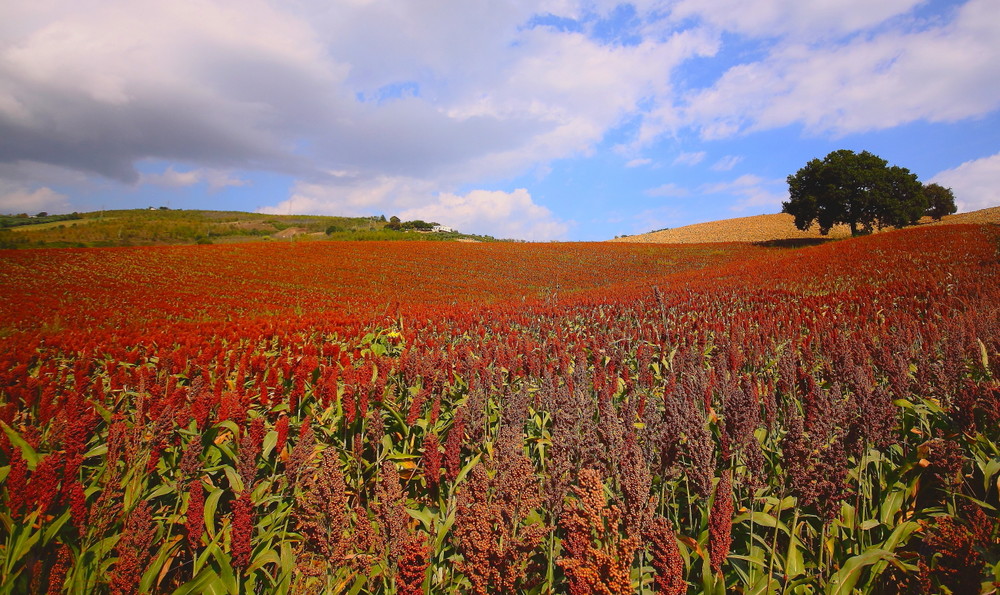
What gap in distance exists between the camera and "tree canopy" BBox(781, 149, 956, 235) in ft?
138

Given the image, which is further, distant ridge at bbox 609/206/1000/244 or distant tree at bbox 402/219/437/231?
distant tree at bbox 402/219/437/231

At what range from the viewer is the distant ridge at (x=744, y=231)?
54.5 meters

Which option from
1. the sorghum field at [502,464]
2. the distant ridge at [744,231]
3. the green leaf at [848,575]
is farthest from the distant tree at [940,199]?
the green leaf at [848,575]

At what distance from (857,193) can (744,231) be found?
18.0 metres

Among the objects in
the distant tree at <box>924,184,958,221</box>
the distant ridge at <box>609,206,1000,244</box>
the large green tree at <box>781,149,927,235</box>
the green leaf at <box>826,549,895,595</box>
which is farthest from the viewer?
the distant tree at <box>924,184,958,221</box>

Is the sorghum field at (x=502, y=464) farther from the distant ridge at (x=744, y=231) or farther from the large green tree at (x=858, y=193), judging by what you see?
the distant ridge at (x=744, y=231)

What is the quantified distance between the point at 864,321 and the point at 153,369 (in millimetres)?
12191

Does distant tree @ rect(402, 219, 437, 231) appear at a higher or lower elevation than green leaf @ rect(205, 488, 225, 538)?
higher

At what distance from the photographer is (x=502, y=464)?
235 centimetres

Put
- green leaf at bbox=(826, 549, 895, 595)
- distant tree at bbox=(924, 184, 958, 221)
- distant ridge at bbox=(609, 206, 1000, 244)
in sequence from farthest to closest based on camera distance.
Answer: distant tree at bbox=(924, 184, 958, 221) → distant ridge at bbox=(609, 206, 1000, 244) → green leaf at bbox=(826, 549, 895, 595)

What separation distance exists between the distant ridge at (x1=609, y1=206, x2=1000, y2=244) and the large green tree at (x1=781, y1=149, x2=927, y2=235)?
729 centimetres

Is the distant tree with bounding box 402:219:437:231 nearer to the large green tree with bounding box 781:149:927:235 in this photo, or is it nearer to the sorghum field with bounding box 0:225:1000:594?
the large green tree with bounding box 781:149:927:235

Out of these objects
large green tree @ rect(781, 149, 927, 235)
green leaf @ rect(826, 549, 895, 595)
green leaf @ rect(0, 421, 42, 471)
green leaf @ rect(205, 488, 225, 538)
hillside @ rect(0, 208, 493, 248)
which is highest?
large green tree @ rect(781, 149, 927, 235)

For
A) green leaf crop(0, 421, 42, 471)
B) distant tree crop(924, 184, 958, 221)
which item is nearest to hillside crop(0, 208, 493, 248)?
green leaf crop(0, 421, 42, 471)
